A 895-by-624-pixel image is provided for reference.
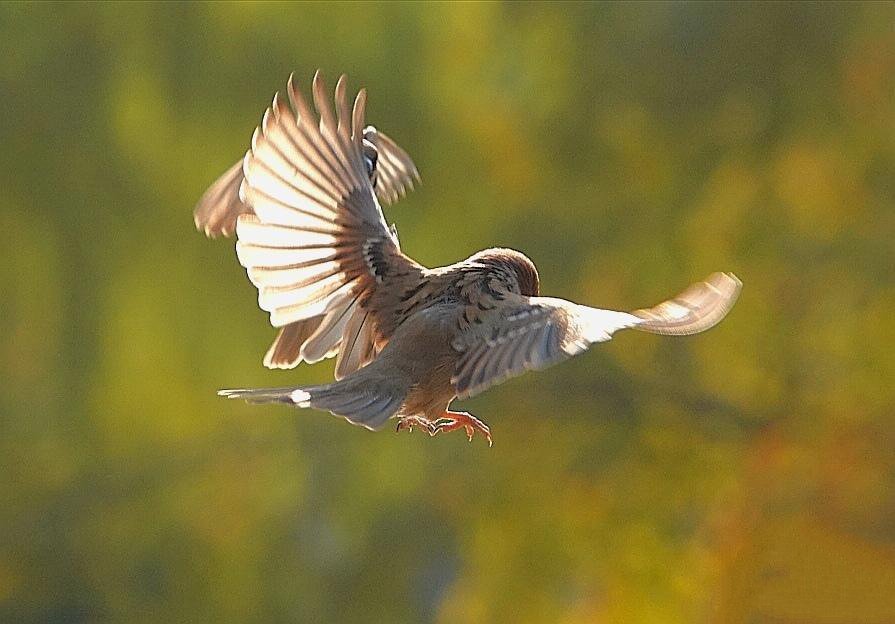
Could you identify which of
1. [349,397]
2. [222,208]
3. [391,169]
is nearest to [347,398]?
[349,397]

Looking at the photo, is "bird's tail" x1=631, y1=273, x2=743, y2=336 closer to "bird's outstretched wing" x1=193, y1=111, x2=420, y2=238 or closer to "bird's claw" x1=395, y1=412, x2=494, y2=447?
"bird's claw" x1=395, y1=412, x2=494, y2=447

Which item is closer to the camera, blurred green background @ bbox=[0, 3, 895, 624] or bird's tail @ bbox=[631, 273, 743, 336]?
bird's tail @ bbox=[631, 273, 743, 336]

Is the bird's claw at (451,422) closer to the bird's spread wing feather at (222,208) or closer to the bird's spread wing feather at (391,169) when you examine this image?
the bird's spread wing feather at (222,208)

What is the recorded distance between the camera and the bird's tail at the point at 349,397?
80 cm

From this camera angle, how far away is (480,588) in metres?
2.14

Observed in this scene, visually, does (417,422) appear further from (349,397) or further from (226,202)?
(226,202)

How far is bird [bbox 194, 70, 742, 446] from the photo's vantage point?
84cm

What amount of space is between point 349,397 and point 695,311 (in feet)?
0.86

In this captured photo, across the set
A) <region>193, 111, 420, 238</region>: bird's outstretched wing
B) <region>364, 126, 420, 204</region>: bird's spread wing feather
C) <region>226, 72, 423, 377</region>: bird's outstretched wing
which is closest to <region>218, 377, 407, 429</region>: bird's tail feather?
<region>226, 72, 423, 377</region>: bird's outstretched wing

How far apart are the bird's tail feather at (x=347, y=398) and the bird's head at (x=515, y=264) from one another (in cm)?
16

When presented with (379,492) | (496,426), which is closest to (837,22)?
(496,426)

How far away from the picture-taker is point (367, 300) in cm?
103

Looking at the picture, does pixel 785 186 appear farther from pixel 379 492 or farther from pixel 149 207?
pixel 149 207

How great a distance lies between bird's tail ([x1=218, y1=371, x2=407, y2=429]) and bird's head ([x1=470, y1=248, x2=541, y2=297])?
156 millimetres
